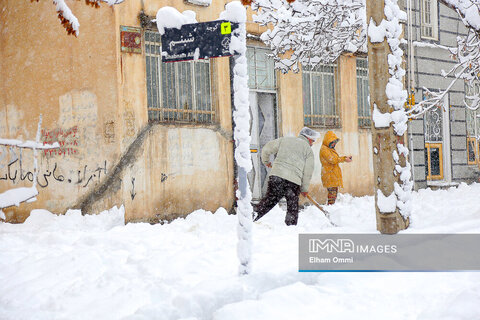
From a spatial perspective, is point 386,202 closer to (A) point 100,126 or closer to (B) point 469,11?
(B) point 469,11

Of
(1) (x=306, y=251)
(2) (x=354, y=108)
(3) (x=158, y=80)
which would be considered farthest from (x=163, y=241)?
(2) (x=354, y=108)

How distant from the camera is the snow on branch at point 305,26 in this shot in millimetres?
9633

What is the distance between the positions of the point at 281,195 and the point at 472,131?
9966 millimetres

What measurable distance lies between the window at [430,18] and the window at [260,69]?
584 cm

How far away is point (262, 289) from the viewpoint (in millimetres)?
4410

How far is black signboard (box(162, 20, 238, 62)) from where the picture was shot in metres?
4.58

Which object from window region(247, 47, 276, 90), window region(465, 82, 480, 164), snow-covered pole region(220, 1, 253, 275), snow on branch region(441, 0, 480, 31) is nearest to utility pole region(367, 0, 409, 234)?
snow on branch region(441, 0, 480, 31)

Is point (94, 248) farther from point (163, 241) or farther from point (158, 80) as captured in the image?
point (158, 80)

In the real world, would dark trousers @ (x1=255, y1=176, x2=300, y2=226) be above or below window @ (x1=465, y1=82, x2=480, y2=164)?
below

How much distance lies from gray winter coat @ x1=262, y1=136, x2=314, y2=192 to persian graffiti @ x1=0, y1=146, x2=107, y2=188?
2.87 m

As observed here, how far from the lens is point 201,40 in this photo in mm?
4617

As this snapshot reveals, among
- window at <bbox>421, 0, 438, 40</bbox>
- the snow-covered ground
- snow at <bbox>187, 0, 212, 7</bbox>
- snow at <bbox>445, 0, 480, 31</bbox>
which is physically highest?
window at <bbox>421, 0, 438, 40</bbox>

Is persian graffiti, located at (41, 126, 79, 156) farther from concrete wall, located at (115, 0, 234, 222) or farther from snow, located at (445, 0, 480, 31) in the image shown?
snow, located at (445, 0, 480, 31)

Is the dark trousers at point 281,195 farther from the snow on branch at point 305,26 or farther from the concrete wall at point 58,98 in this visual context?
the snow on branch at point 305,26
